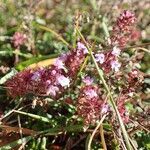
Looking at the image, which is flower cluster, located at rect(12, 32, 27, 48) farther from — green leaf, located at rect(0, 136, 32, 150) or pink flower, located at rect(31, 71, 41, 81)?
green leaf, located at rect(0, 136, 32, 150)

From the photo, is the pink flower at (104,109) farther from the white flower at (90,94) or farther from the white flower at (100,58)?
the white flower at (100,58)

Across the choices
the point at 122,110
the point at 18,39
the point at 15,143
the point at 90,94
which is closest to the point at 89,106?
the point at 90,94

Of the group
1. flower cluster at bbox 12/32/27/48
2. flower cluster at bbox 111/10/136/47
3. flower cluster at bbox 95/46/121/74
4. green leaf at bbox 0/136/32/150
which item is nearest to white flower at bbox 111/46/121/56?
flower cluster at bbox 95/46/121/74

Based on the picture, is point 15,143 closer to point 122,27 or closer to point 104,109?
point 104,109

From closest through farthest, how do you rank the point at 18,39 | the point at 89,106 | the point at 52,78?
1. the point at 89,106
2. the point at 52,78
3. the point at 18,39

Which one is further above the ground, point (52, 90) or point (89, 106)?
point (52, 90)

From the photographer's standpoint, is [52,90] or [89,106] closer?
[89,106]

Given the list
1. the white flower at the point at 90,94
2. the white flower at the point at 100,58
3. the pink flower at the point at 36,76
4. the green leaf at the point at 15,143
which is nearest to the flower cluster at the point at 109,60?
the white flower at the point at 100,58
